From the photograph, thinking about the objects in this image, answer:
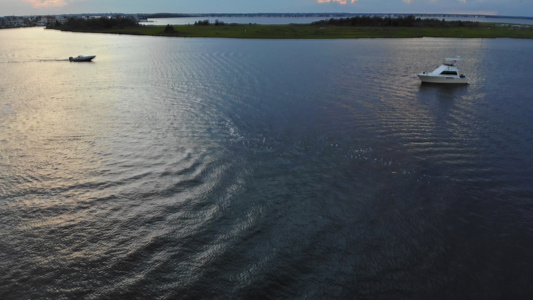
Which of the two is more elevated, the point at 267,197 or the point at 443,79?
the point at 443,79

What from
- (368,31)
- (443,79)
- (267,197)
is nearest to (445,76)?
(443,79)

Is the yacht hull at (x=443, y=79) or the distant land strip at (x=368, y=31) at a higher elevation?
the distant land strip at (x=368, y=31)

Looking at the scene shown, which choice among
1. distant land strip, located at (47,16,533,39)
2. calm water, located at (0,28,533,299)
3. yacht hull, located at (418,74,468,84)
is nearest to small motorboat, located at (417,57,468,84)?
yacht hull, located at (418,74,468,84)

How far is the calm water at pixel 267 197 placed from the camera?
14.1 m

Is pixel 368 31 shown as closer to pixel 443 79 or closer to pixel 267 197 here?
pixel 443 79

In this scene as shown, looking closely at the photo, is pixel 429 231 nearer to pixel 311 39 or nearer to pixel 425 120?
pixel 425 120

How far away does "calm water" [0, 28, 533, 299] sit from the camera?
14117 millimetres

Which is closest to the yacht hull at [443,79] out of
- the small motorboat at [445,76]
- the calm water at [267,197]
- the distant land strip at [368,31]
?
the small motorboat at [445,76]

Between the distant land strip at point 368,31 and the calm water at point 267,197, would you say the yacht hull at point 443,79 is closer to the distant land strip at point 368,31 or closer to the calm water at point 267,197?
the calm water at point 267,197

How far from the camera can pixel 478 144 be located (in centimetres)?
2781

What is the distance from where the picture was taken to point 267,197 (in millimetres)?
19875

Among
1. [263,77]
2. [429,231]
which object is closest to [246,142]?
[429,231]

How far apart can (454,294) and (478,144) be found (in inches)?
713

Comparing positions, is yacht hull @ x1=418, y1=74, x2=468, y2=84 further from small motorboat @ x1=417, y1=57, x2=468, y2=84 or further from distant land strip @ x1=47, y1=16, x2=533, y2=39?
distant land strip @ x1=47, y1=16, x2=533, y2=39
